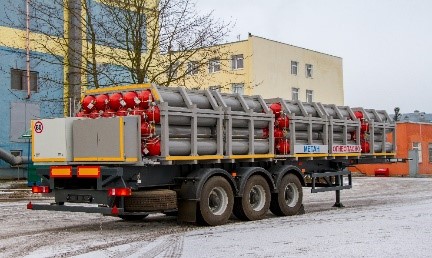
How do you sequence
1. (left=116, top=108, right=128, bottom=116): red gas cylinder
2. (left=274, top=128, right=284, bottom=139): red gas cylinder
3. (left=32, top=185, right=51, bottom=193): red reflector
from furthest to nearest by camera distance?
1. (left=274, top=128, right=284, bottom=139): red gas cylinder
2. (left=32, top=185, right=51, bottom=193): red reflector
3. (left=116, top=108, right=128, bottom=116): red gas cylinder

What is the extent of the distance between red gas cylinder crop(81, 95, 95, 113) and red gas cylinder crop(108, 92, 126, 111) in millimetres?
520

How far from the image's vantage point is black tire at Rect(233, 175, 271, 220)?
43.6 feet

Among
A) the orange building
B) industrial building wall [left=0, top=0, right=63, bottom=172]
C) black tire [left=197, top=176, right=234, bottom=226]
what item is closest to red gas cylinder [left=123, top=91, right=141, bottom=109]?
black tire [left=197, top=176, right=234, bottom=226]

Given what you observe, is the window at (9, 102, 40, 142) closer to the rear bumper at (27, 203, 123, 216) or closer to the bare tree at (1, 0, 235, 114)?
the bare tree at (1, 0, 235, 114)

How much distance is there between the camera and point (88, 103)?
1281 cm

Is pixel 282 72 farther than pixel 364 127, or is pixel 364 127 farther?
pixel 282 72

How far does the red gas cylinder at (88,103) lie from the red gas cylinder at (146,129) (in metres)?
1.77

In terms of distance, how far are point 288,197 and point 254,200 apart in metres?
1.27

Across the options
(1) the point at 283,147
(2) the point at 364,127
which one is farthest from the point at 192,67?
(1) the point at 283,147

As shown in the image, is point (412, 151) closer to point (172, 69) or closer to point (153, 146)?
point (172, 69)

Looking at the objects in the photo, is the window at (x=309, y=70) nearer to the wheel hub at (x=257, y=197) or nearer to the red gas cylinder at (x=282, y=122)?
the red gas cylinder at (x=282, y=122)

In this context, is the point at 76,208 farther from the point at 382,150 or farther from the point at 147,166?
the point at 382,150

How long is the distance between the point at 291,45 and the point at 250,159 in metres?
41.4

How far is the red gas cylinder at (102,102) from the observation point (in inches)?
492
